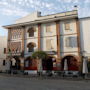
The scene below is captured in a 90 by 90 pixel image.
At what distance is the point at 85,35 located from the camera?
Answer: 86.6 feet

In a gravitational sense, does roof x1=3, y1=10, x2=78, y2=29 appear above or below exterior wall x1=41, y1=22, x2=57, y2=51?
above

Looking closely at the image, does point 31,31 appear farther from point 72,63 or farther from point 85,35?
point 85,35

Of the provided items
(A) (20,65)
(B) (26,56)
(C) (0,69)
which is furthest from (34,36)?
(C) (0,69)

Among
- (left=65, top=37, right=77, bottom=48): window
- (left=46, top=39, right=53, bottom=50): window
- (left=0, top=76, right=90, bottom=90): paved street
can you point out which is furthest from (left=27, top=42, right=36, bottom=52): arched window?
(left=0, top=76, right=90, bottom=90): paved street

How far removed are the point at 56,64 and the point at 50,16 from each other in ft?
33.4

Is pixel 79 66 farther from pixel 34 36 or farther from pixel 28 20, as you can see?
pixel 28 20

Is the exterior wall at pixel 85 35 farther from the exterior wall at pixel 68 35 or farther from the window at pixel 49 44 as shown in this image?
the window at pixel 49 44

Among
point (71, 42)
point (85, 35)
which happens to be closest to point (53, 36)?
point (71, 42)

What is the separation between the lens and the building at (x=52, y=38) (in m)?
26.5

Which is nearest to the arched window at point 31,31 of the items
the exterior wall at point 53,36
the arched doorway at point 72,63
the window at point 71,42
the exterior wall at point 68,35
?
the exterior wall at point 53,36

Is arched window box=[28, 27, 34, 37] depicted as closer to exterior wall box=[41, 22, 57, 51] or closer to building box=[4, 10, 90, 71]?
A: building box=[4, 10, 90, 71]

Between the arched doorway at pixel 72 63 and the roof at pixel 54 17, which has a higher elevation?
the roof at pixel 54 17

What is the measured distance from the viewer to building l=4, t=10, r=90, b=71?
2655 centimetres

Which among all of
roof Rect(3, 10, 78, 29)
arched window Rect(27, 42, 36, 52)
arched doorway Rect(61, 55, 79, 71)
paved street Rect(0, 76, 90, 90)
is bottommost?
paved street Rect(0, 76, 90, 90)
